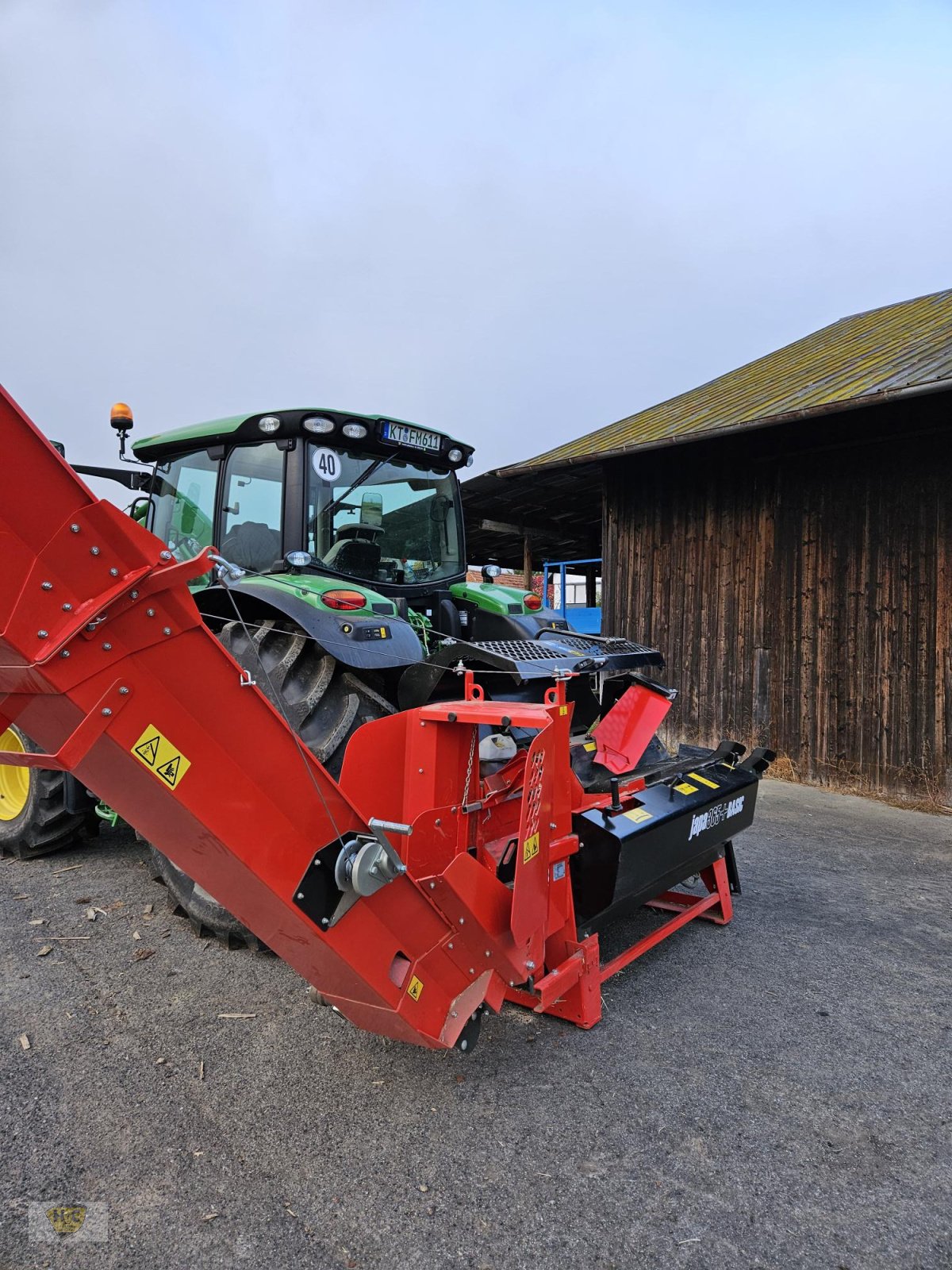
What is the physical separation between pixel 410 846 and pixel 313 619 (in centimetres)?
103

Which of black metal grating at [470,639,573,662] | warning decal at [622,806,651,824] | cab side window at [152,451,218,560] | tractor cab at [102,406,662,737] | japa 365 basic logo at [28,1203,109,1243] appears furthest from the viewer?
cab side window at [152,451,218,560]

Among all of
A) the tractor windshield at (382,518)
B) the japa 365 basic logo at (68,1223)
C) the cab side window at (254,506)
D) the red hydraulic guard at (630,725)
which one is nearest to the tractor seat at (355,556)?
the tractor windshield at (382,518)

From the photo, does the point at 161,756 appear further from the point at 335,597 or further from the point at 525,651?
the point at 525,651

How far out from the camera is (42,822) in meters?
3.95

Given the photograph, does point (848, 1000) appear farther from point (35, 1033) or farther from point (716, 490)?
point (716, 490)

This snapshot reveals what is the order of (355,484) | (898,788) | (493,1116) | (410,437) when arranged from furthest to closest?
(898,788), (410,437), (355,484), (493,1116)

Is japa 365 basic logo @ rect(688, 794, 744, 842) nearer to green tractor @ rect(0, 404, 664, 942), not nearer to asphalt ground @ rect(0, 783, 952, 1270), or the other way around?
green tractor @ rect(0, 404, 664, 942)

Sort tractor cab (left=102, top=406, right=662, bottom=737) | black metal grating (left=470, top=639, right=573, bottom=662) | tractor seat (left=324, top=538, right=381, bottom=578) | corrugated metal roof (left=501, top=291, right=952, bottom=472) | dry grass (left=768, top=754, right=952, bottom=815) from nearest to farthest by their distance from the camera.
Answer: black metal grating (left=470, top=639, right=573, bottom=662)
tractor cab (left=102, top=406, right=662, bottom=737)
tractor seat (left=324, top=538, right=381, bottom=578)
corrugated metal roof (left=501, top=291, right=952, bottom=472)
dry grass (left=768, top=754, right=952, bottom=815)

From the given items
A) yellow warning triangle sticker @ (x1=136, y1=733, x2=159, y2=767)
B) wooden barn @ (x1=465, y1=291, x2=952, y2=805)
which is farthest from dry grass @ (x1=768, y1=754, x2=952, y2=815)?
yellow warning triangle sticker @ (x1=136, y1=733, x2=159, y2=767)

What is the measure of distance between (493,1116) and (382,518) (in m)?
2.60

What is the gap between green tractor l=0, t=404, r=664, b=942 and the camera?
2.72 m

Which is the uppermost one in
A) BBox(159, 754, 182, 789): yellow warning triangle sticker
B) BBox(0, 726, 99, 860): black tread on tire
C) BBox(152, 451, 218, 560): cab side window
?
BBox(152, 451, 218, 560): cab side window

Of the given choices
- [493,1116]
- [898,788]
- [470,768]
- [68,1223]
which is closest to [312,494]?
[470,768]

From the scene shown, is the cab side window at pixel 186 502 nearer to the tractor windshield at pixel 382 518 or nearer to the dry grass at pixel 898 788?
the tractor windshield at pixel 382 518
